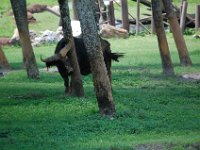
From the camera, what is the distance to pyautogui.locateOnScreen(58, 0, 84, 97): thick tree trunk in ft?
56.5

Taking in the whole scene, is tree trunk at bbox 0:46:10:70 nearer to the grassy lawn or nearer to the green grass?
the grassy lawn

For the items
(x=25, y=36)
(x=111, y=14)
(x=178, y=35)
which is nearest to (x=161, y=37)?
(x=178, y=35)

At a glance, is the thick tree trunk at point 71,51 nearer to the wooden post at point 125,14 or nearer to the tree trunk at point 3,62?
the tree trunk at point 3,62

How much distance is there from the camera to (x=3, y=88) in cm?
1988

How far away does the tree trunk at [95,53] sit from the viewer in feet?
47.4

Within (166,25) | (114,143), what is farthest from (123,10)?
(114,143)

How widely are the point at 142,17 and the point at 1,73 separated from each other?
1786cm

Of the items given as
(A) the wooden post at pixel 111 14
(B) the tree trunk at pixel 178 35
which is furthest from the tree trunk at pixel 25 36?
(A) the wooden post at pixel 111 14

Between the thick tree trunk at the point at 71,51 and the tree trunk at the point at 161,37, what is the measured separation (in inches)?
216

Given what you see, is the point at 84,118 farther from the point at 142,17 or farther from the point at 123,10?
the point at 142,17

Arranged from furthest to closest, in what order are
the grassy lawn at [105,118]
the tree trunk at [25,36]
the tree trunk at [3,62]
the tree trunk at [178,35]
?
1. the tree trunk at [3,62]
2. the tree trunk at [178,35]
3. the tree trunk at [25,36]
4. the grassy lawn at [105,118]

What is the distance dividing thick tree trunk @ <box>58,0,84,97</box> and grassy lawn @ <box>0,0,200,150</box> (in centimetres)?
40

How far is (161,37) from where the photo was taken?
22.4 m

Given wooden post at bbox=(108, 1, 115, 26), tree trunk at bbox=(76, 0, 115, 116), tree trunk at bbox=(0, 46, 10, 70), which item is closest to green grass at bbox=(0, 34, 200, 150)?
tree trunk at bbox=(76, 0, 115, 116)
